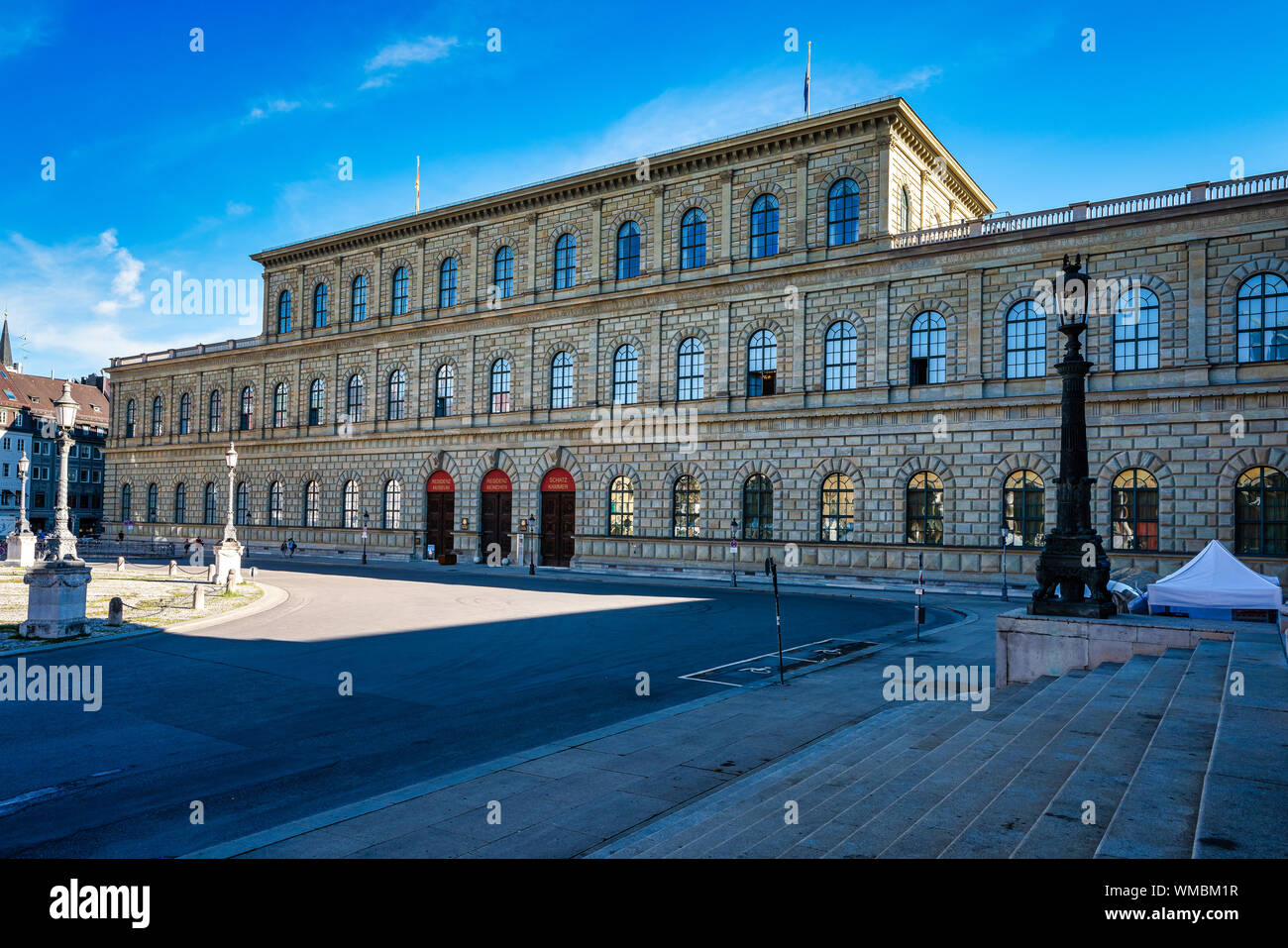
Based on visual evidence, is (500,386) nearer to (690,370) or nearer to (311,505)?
(690,370)

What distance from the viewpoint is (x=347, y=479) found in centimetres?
5566

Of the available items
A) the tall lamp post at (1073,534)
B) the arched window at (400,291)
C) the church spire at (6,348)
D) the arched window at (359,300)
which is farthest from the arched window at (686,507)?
the church spire at (6,348)

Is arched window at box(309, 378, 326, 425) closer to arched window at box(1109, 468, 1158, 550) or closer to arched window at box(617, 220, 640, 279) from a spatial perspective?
arched window at box(617, 220, 640, 279)

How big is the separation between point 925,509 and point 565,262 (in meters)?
24.7

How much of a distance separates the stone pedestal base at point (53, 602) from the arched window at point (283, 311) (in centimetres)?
4646

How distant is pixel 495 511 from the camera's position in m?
49.0

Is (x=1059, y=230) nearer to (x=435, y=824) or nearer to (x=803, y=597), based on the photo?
(x=803, y=597)

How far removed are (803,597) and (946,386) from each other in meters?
11.5

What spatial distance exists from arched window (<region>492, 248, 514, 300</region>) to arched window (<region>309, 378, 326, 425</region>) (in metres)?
16.5

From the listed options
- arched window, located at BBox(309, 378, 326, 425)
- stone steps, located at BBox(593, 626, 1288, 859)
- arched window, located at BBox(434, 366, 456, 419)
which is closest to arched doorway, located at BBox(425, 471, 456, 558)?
arched window, located at BBox(434, 366, 456, 419)

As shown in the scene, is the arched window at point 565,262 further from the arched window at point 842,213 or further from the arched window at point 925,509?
the arched window at point 925,509

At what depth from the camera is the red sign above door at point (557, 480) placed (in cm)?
4586

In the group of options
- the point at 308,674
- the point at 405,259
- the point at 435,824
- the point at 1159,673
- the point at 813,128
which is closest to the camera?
the point at 435,824

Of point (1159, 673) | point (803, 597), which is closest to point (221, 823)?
point (1159, 673)
